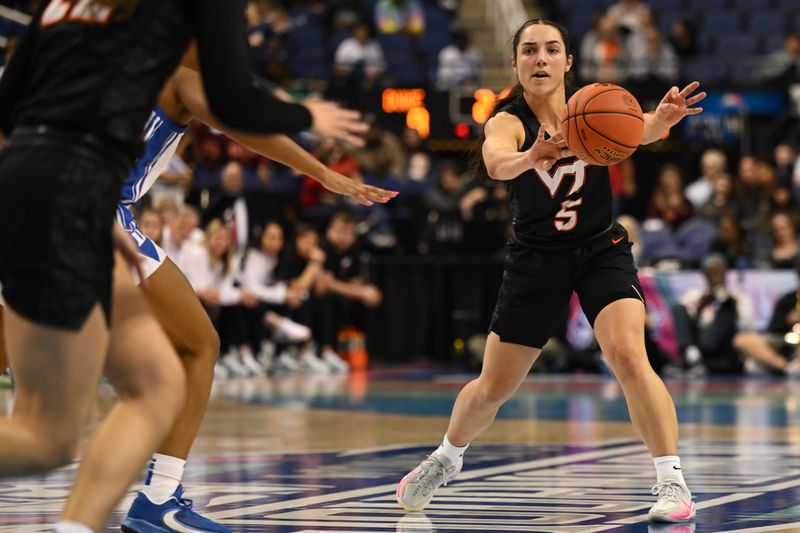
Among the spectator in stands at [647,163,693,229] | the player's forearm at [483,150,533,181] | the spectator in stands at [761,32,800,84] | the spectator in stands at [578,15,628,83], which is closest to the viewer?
the player's forearm at [483,150,533,181]

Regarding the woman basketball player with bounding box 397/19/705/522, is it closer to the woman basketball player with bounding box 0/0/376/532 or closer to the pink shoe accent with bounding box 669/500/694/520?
the pink shoe accent with bounding box 669/500/694/520

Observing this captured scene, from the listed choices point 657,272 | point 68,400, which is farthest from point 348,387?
point 68,400

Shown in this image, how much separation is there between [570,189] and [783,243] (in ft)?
31.9

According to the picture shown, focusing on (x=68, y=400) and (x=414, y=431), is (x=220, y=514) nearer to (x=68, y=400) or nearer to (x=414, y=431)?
(x=68, y=400)

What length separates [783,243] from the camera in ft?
49.5

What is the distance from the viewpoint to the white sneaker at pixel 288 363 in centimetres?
1566

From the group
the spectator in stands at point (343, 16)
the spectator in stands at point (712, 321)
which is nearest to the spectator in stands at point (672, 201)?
the spectator in stands at point (712, 321)

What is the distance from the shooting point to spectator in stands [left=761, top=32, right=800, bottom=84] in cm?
1836

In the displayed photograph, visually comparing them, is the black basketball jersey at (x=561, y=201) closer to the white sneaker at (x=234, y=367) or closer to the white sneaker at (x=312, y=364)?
the white sneaker at (x=234, y=367)

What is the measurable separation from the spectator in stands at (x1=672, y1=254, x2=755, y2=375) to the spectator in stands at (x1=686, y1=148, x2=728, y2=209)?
190 centimetres

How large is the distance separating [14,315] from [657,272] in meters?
12.0

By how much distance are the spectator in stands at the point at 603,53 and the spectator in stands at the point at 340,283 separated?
179 inches

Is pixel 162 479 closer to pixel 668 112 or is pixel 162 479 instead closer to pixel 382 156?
pixel 668 112

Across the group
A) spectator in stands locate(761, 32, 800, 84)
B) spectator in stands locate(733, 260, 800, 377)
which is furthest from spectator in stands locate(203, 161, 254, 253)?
spectator in stands locate(761, 32, 800, 84)
